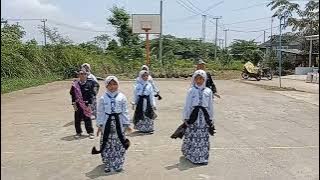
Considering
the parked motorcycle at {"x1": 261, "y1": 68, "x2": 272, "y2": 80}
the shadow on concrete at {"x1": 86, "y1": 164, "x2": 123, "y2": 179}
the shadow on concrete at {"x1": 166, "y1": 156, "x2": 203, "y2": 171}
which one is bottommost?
the shadow on concrete at {"x1": 86, "y1": 164, "x2": 123, "y2": 179}

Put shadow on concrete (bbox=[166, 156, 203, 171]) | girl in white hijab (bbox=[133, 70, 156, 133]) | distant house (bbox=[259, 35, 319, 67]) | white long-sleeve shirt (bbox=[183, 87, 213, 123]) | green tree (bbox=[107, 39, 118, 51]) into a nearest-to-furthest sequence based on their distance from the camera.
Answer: shadow on concrete (bbox=[166, 156, 203, 171]) → white long-sleeve shirt (bbox=[183, 87, 213, 123]) → girl in white hijab (bbox=[133, 70, 156, 133]) → distant house (bbox=[259, 35, 319, 67]) → green tree (bbox=[107, 39, 118, 51])

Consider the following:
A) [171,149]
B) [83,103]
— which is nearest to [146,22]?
[83,103]

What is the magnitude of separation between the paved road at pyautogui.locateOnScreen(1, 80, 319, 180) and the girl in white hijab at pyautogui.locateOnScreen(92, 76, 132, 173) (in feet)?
0.72

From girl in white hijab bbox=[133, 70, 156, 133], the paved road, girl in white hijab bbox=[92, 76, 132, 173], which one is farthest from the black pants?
girl in white hijab bbox=[92, 76, 132, 173]

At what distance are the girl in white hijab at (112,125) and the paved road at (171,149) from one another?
0.72 ft

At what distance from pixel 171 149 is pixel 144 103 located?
5.42ft

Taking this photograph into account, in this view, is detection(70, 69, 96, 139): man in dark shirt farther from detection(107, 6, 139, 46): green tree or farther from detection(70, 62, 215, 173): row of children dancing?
detection(107, 6, 139, 46): green tree

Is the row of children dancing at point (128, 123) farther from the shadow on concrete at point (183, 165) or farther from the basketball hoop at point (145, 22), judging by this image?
the basketball hoop at point (145, 22)

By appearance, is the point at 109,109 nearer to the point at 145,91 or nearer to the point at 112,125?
the point at 112,125

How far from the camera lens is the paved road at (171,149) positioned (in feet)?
21.1

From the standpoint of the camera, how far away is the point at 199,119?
6895 mm

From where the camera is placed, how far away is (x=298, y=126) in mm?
10930

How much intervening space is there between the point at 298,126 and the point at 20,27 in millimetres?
25530

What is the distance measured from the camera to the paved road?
21.1 ft
